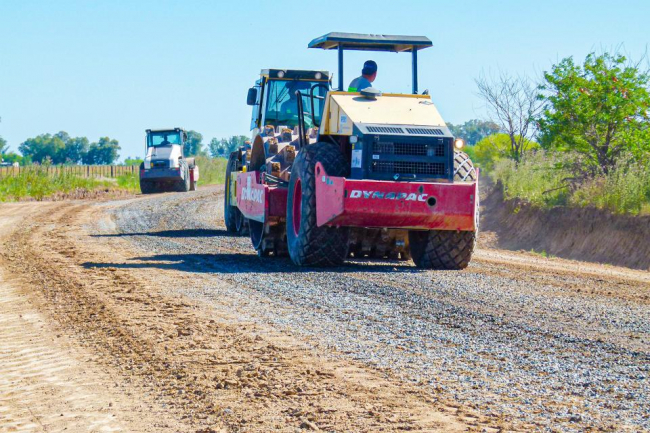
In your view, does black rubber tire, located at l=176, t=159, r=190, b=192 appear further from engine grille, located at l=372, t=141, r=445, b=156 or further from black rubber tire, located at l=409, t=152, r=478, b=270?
engine grille, located at l=372, t=141, r=445, b=156

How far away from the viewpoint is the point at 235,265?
11906 mm

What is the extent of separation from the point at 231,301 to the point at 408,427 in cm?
433

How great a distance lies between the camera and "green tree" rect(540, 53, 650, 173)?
63.6ft

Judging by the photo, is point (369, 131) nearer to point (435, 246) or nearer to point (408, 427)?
point (435, 246)

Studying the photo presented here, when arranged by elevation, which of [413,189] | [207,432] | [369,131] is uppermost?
[369,131]

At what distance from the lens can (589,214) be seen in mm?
18047

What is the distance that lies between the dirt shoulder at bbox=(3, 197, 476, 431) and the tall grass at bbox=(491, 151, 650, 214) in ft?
35.9

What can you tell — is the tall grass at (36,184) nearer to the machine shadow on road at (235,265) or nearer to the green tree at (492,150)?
the green tree at (492,150)

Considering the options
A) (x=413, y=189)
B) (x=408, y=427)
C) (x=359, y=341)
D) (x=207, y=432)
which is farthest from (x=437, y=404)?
(x=413, y=189)

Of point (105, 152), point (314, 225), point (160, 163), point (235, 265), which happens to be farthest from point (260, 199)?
point (105, 152)

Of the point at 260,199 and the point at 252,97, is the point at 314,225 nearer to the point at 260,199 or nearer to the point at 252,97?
the point at 260,199

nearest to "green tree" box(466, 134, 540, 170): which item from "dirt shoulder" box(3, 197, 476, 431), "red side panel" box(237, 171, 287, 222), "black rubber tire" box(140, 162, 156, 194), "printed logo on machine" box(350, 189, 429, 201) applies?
"black rubber tire" box(140, 162, 156, 194)

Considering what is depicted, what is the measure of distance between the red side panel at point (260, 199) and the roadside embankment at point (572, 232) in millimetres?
6874

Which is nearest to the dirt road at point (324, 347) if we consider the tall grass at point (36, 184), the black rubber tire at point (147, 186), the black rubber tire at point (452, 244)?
the black rubber tire at point (452, 244)
